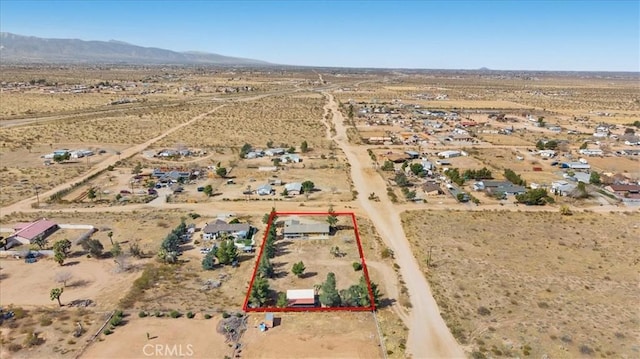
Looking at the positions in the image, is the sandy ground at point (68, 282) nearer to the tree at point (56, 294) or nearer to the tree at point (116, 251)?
the tree at point (56, 294)

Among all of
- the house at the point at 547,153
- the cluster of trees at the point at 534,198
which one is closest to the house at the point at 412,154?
the house at the point at 547,153

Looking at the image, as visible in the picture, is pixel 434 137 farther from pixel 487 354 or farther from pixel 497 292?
pixel 487 354

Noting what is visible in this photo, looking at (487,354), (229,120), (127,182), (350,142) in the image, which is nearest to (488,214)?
(487,354)

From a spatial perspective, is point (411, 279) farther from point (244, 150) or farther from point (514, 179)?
point (244, 150)

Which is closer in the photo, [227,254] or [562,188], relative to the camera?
[227,254]

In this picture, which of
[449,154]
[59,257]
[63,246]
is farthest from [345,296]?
[449,154]

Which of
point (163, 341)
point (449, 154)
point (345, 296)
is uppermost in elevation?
point (449, 154)
